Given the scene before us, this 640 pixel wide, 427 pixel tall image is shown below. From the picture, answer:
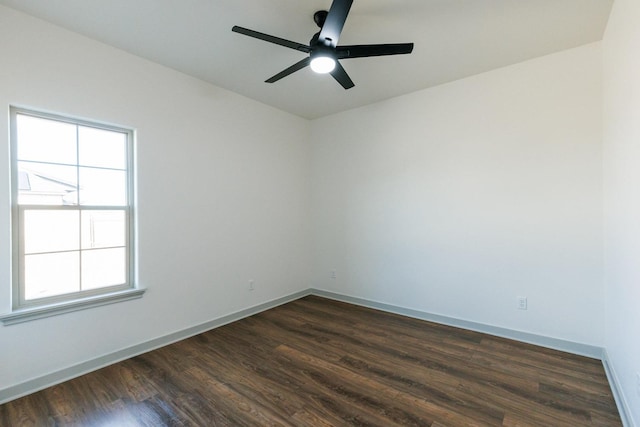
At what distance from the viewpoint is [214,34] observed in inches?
93.4

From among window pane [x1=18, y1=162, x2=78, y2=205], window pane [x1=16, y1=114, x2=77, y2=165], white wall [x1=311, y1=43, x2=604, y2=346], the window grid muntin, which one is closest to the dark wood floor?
white wall [x1=311, y1=43, x2=604, y2=346]

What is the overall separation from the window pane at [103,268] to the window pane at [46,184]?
0.50 metres

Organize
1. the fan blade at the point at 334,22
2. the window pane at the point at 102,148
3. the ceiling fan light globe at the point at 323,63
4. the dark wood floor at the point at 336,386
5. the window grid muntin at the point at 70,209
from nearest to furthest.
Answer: the fan blade at the point at 334,22 < the dark wood floor at the point at 336,386 < the ceiling fan light globe at the point at 323,63 < the window grid muntin at the point at 70,209 < the window pane at the point at 102,148

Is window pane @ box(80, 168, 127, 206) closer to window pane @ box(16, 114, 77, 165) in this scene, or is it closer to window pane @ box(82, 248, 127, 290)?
window pane @ box(16, 114, 77, 165)

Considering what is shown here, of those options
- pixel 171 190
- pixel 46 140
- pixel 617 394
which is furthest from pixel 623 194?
pixel 46 140

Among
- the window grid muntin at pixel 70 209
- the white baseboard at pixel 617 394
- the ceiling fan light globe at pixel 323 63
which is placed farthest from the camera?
the window grid muntin at pixel 70 209

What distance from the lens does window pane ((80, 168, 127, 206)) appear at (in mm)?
2484

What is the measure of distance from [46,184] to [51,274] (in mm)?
726

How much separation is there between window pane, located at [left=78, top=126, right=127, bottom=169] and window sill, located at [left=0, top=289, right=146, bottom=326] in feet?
3.83

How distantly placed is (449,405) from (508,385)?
583 mm

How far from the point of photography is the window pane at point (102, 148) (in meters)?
2.47

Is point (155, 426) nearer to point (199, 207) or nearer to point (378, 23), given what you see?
point (199, 207)

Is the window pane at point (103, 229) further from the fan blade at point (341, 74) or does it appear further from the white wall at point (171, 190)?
the fan blade at point (341, 74)

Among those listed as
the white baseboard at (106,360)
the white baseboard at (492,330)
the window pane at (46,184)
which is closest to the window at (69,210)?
the window pane at (46,184)
